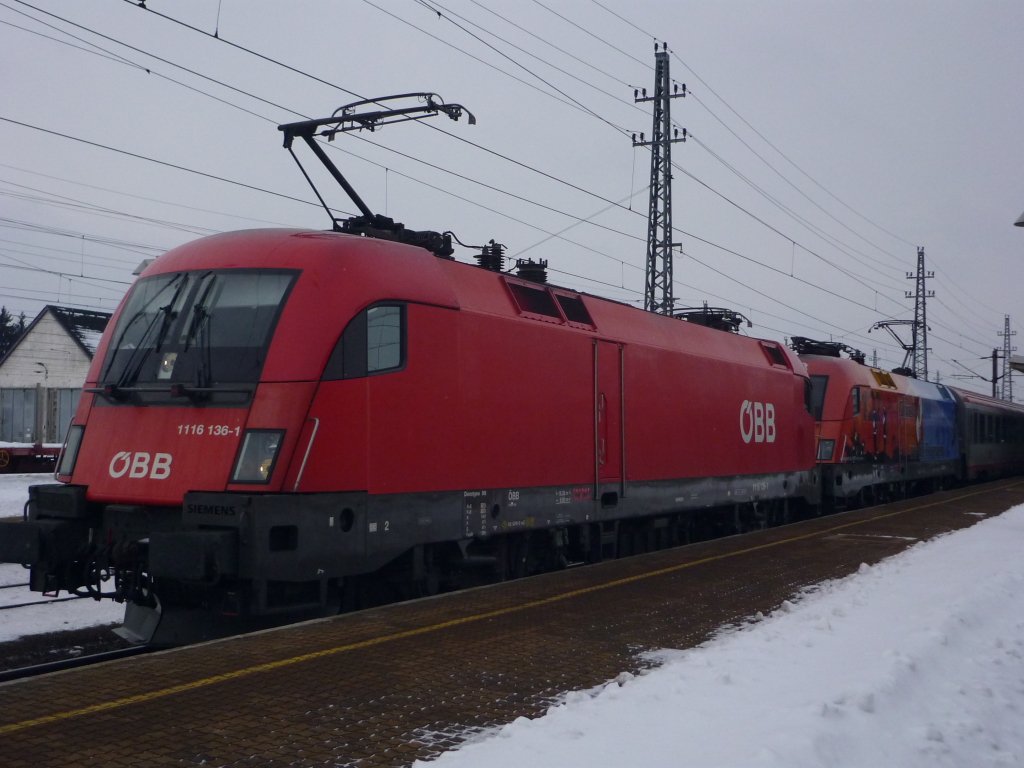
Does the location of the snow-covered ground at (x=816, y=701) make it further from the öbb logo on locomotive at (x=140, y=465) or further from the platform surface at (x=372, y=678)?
the öbb logo on locomotive at (x=140, y=465)

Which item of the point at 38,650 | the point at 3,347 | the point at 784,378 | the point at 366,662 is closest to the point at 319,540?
the point at 366,662

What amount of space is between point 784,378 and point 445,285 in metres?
10.9

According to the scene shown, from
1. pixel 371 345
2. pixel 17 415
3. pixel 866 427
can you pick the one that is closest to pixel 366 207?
pixel 371 345

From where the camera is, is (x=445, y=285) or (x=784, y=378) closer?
(x=445, y=285)

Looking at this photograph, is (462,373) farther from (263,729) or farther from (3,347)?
(3,347)

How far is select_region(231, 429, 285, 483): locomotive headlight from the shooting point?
7578 millimetres

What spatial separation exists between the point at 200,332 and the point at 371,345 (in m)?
1.47

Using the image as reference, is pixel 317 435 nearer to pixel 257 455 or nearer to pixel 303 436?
pixel 303 436

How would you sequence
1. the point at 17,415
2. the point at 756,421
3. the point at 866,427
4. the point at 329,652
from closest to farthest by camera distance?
the point at 329,652 → the point at 756,421 → the point at 866,427 → the point at 17,415

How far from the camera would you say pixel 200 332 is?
27.2 ft

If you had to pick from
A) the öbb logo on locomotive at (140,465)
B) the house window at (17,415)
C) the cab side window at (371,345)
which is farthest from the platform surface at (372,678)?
the house window at (17,415)

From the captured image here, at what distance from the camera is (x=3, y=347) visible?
73.8 metres

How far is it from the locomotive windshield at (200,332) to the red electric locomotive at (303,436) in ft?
0.06

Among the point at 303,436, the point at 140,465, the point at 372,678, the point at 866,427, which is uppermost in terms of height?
the point at 866,427
